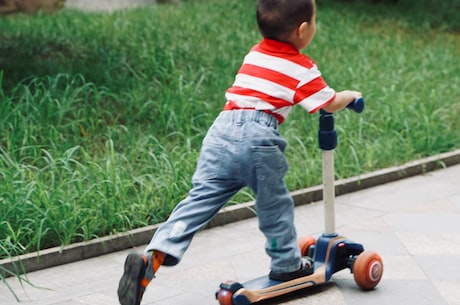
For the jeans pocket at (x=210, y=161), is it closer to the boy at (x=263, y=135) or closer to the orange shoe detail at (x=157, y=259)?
the boy at (x=263, y=135)

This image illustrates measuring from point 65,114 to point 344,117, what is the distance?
2463mm

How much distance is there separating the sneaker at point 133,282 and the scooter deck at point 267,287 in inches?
17.9

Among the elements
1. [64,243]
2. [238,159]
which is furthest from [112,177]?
[238,159]

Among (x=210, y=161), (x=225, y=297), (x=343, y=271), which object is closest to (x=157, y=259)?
(x=225, y=297)

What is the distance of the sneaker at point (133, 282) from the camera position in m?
4.06

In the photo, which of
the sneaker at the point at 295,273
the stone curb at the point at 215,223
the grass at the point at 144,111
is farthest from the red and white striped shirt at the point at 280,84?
the grass at the point at 144,111

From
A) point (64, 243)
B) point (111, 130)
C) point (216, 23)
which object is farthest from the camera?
point (216, 23)

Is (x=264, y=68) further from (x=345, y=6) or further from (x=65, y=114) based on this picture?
(x=345, y=6)

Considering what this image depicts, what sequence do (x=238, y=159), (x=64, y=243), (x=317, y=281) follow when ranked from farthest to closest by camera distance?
(x=64, y=243) → (x=317, y=281) → (x=238, y=159)

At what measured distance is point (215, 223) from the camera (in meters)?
6.05

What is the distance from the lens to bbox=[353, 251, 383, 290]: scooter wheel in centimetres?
457

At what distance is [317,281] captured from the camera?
15.0 feet

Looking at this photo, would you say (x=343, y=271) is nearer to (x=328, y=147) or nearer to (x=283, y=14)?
(x=328, y=147)

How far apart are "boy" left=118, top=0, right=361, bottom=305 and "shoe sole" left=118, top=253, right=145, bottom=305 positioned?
0.07 m
